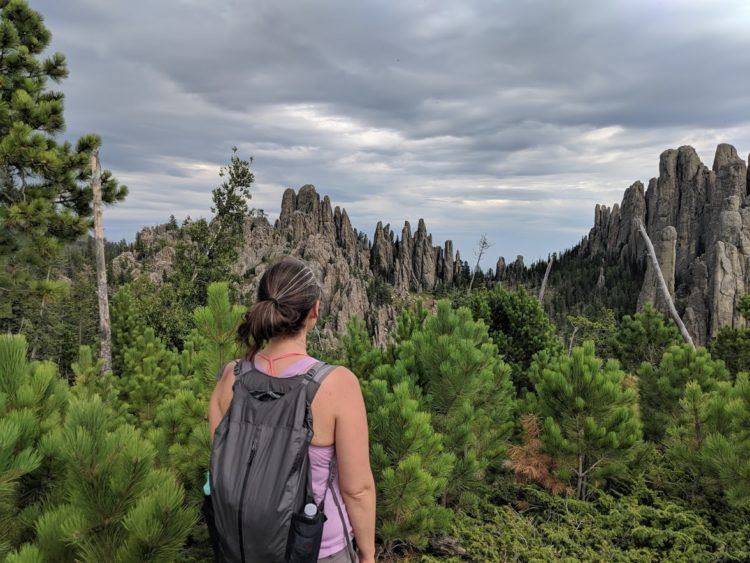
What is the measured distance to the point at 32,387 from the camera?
2572 mm

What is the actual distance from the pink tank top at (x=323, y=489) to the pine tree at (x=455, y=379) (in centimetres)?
354

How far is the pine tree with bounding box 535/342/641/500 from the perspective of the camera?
686 centimetres

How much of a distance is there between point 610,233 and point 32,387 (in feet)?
395

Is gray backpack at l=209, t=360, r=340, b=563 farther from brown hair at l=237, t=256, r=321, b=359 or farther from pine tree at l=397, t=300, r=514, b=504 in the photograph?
pine tree at l=397, t=300, r=514, b=504

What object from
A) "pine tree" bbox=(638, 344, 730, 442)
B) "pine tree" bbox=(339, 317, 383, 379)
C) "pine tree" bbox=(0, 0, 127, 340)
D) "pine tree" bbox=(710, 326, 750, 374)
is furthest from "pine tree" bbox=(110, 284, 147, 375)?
"pine tree" bbox=(710, 326, 750, 374)

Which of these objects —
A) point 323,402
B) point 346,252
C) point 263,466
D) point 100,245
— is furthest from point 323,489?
point 346,252

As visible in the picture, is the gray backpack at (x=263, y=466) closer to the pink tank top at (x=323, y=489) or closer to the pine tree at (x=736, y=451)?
the pink tank top at (x=323, y=489)

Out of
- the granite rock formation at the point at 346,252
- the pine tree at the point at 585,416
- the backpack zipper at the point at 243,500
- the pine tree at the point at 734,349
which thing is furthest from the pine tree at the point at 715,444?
the granite rock formation at the point at 346,252

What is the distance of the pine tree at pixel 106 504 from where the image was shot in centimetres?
213

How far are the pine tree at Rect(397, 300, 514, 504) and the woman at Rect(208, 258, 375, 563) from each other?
3.53m

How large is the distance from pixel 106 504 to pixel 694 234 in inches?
3979

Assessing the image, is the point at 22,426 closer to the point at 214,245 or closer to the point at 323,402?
the point at 323,402

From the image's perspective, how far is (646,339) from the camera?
13.5 metres

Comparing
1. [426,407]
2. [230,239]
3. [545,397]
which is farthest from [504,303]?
[230,239]
